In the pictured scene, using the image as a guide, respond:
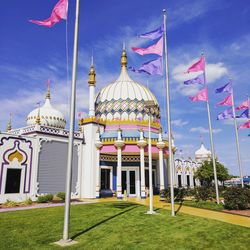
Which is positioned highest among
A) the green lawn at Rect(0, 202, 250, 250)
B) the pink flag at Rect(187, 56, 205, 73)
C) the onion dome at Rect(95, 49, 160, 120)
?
the onion dome at Rect(95, 49, 160, 120)

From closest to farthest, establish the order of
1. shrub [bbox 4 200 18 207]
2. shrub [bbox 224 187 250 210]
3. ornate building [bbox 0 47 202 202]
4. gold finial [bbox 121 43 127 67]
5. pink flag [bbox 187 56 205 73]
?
shrub [bbox 224 187 250 210] → pink flag [bbox 187 56 205 73] → shrub [bbox 4 200 18 207] → ornate building [bbox 0 47 202 202] → gold finial [bbox 121 43 127 67]

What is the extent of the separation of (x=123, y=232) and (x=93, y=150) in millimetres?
16976

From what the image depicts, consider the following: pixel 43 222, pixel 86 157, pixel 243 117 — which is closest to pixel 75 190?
pixel 86 157

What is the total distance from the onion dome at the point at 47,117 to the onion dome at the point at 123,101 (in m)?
5.18

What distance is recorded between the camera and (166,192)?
22.7 m

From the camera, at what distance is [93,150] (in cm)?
2694

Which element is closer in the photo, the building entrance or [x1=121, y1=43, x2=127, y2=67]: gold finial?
the building entrance

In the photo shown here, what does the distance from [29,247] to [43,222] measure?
13.7ft

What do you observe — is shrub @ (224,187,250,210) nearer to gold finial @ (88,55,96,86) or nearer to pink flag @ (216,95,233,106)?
pink flag @ (216,95,233,106)

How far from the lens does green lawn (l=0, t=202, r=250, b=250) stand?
8.77 metres

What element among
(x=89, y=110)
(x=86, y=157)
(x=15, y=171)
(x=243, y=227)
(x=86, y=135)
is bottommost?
(x=243, y=227)

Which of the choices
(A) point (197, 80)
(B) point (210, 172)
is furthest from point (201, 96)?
(B) point (210, 172)

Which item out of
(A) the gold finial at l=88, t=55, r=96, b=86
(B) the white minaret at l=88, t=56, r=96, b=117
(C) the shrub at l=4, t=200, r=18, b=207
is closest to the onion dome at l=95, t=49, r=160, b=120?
(B) the white minaret at l=88, t=56, r=96, b=117

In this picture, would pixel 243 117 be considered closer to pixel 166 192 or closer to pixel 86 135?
pixel 166 192
